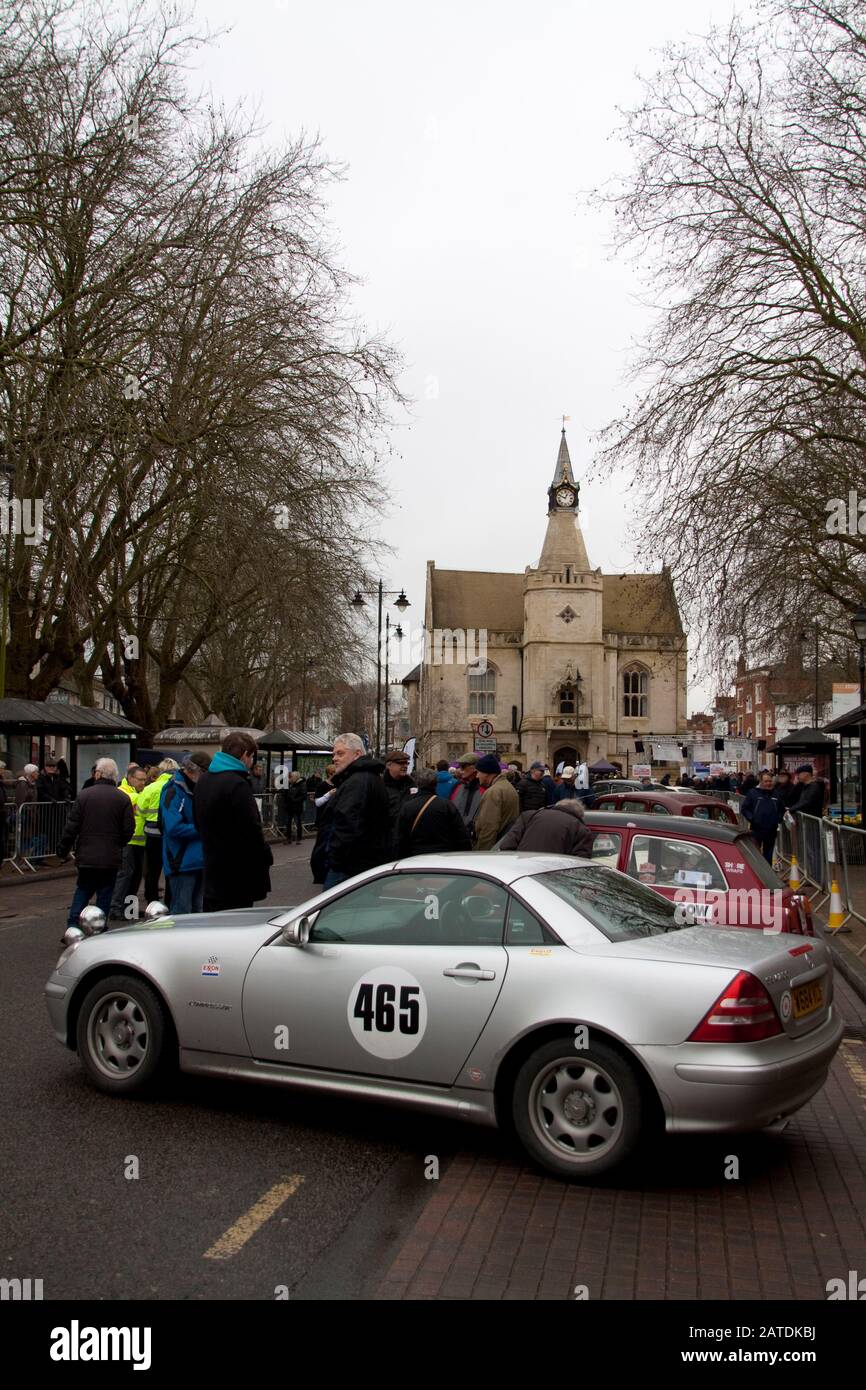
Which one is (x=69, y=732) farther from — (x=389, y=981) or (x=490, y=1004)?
(x=490, y=1004)

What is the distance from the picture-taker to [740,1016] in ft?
15.5

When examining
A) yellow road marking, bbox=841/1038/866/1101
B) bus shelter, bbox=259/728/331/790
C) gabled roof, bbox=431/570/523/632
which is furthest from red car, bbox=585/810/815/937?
gabled roof, bbox=431/570/523/632

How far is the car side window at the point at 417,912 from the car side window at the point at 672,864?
3461mm

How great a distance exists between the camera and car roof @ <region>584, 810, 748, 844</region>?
8719 millimetres

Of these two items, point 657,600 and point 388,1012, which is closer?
point 388,1012

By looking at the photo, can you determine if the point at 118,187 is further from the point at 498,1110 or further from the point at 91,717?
the point at 498,1110

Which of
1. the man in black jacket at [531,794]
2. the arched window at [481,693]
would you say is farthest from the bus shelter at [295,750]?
the arched window at [481,693]

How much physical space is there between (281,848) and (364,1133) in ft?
74.7

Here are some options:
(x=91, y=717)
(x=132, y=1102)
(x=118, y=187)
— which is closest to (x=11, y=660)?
(x=91, y=717)

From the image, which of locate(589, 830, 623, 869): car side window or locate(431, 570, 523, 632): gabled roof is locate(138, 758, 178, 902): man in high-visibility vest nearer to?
locate(589, 830, 623, 869): car side window

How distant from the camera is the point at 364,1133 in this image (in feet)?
18.5

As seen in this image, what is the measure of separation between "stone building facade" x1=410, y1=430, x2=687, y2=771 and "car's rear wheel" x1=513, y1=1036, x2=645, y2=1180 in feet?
270

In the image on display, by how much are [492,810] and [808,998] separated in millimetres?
6069

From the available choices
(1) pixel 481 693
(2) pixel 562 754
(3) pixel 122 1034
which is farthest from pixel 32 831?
(1) pixel 481 693
